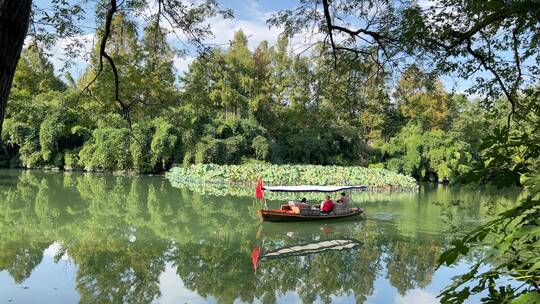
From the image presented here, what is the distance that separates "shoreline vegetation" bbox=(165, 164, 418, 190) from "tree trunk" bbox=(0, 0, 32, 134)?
1872 cm

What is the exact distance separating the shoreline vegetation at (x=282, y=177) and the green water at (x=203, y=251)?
18.3ft

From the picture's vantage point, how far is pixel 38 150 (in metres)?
23.7

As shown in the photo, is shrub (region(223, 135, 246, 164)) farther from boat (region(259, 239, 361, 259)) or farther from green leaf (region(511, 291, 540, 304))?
green leaf (region(511, 291, 540, 304))

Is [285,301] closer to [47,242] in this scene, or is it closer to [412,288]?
[412,288]

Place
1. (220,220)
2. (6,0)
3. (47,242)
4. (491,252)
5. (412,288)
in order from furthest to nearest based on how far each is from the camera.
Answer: (220,220) → (47,242) → (412,288) → (6,0) → (491,252)

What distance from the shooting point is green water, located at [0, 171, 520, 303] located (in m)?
6.38

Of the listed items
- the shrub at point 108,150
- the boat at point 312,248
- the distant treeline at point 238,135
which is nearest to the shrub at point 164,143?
the distant treeline at point 238,135

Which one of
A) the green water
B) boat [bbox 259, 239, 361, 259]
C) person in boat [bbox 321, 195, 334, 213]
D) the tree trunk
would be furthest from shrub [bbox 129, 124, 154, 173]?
the tree trunk

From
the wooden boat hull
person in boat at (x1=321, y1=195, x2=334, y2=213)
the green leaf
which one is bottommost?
the wooden boat hull

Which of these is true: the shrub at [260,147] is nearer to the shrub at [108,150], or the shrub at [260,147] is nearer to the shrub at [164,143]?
the shrub at [164,143]

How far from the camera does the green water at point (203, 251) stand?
6.38m

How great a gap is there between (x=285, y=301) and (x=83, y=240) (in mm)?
4713

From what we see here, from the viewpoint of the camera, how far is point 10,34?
162 centimetres

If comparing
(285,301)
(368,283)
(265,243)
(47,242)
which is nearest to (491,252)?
(285,301)
